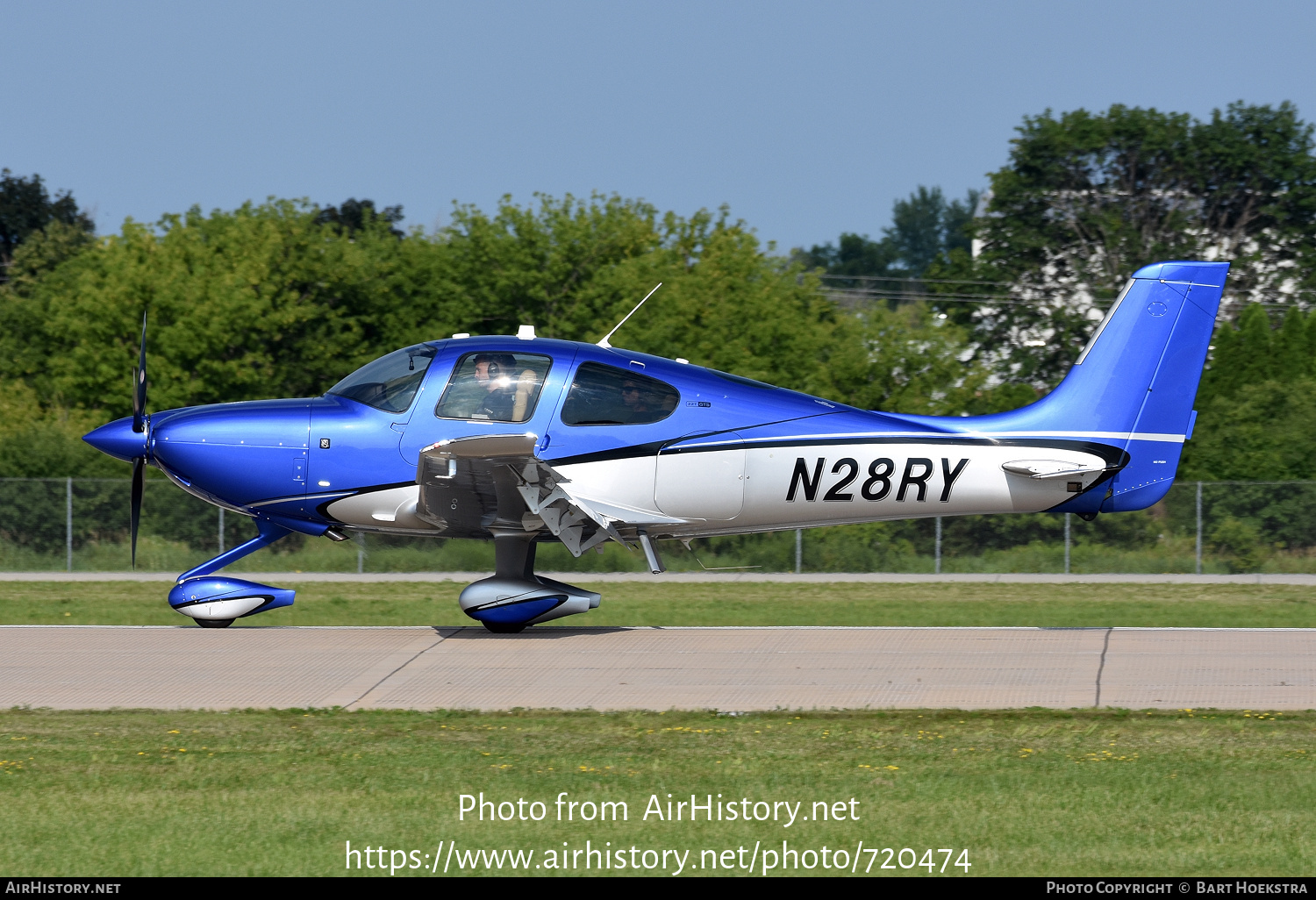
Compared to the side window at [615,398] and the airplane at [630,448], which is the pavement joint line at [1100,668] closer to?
the airplane at [630,448]

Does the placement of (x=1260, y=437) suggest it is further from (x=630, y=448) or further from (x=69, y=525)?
(x=69, y=525)

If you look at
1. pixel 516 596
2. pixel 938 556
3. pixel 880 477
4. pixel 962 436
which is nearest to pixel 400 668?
pixel 516 596

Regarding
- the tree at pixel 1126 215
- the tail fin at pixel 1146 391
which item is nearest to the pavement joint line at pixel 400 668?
the tail fin at pixel 1146 391

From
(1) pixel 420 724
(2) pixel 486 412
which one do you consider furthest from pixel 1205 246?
(1) pixel 420 724

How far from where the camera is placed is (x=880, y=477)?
42.0ft

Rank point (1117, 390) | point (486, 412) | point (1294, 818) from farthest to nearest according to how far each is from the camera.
A: point (1117, 390) → point (486, 412) → point (1294, 818)

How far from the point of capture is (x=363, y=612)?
1764 cm

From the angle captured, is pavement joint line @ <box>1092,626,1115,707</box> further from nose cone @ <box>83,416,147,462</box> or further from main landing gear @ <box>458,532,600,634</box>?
nose cone @ <box>83,416,147,462</box>

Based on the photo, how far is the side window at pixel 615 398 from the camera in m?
12.4

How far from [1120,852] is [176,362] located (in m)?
28.1

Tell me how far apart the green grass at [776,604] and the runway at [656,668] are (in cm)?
294

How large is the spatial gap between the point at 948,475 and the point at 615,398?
3.15 meters

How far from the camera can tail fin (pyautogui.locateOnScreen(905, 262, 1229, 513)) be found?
13.1 m
